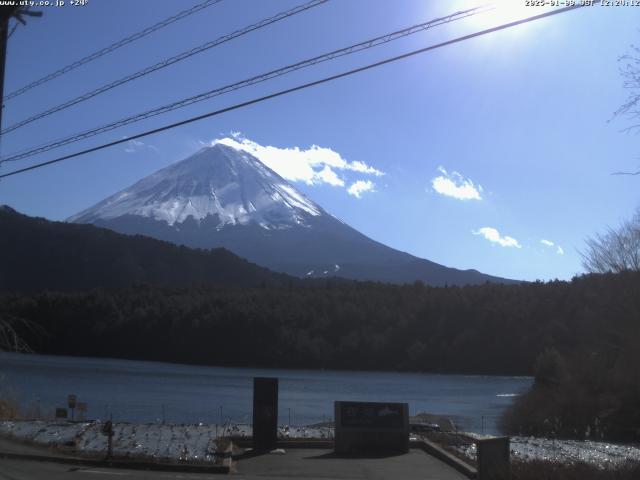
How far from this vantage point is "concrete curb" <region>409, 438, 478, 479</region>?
14.6 m

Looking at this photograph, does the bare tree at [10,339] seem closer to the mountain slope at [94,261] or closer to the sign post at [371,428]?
the sign post at [371,428]

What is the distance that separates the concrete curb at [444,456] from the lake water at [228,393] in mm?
11665

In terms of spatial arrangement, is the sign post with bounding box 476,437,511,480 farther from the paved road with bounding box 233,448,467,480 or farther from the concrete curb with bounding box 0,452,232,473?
the concrete curb with bounding box 0,452,232,473

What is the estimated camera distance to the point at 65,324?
109 metres

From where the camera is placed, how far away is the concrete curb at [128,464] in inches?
568

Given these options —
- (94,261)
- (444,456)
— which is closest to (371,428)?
(444,456)

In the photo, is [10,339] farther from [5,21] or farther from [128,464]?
[5,21]

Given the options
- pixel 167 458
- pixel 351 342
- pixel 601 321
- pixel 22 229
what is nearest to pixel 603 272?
pixel 601 321

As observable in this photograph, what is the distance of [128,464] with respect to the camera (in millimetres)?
14695

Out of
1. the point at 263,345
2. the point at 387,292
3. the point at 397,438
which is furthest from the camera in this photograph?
the point at 387,292

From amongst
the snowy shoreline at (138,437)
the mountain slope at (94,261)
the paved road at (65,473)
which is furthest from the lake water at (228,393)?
the mountain slope at (94,261)

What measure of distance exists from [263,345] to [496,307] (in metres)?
30.3

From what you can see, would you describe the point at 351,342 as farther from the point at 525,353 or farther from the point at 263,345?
the point at 525,353

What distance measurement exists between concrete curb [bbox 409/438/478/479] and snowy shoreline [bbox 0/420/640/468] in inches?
16.2
